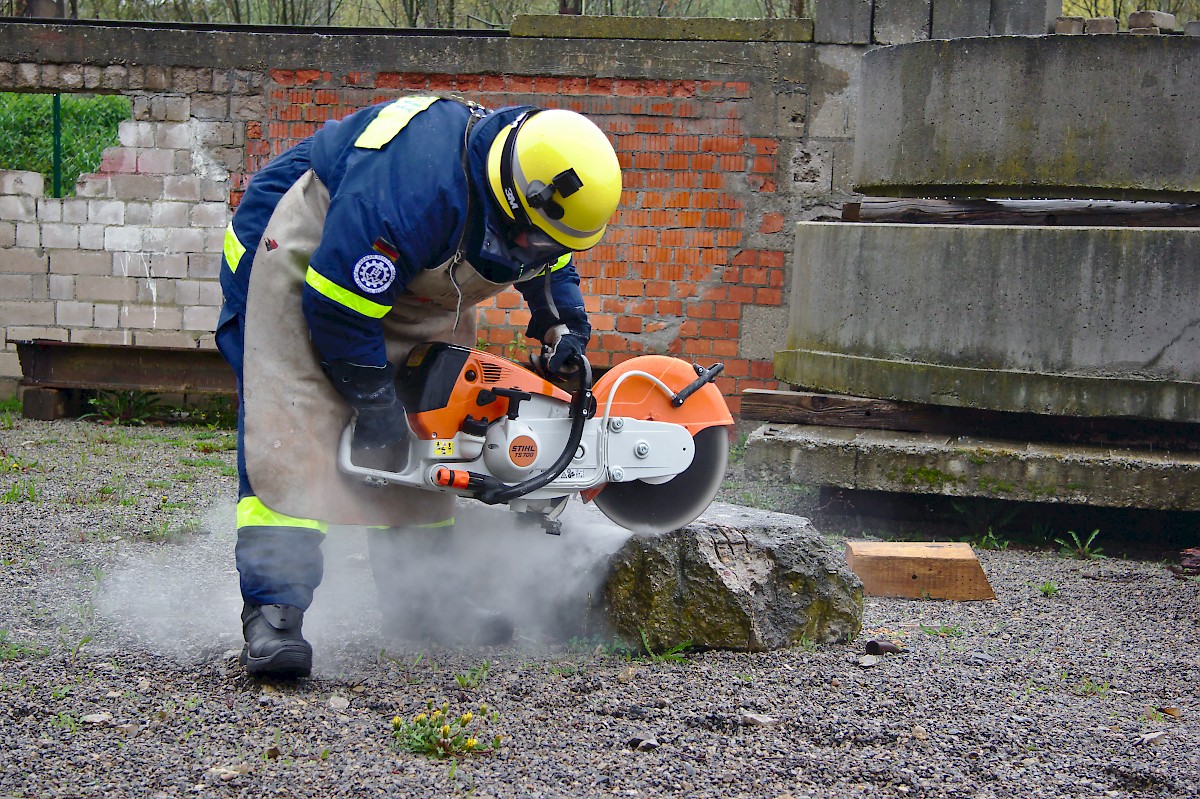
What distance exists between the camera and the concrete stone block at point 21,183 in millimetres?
8000

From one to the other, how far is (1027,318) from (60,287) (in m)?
6.37

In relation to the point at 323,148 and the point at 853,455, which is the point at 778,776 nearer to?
the point at 323,148

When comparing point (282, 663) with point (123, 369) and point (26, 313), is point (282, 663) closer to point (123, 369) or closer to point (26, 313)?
point (123, 369)

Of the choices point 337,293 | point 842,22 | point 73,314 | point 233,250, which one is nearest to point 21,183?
point 73,314

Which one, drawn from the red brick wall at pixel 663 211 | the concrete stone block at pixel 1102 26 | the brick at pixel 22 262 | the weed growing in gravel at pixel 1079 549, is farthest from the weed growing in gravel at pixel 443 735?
the brick at pixel 22 262

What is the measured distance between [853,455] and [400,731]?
10.6 feet

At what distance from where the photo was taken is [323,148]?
3.30 m

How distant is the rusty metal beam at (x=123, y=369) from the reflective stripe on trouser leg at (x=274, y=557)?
16.0 feet

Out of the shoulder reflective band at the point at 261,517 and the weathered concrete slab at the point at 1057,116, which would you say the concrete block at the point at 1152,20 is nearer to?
the weathered concrete slab at the point at 1057,116

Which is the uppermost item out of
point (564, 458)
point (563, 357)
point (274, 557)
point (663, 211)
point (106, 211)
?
point (663, 211)

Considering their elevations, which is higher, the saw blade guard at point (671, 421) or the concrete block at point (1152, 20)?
the concrete block at point (1152, 20)

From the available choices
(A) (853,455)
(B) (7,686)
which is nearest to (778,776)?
(B) (7,686)

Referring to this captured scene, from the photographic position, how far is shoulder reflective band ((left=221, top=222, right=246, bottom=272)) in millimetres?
3402

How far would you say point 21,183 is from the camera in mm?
8000
